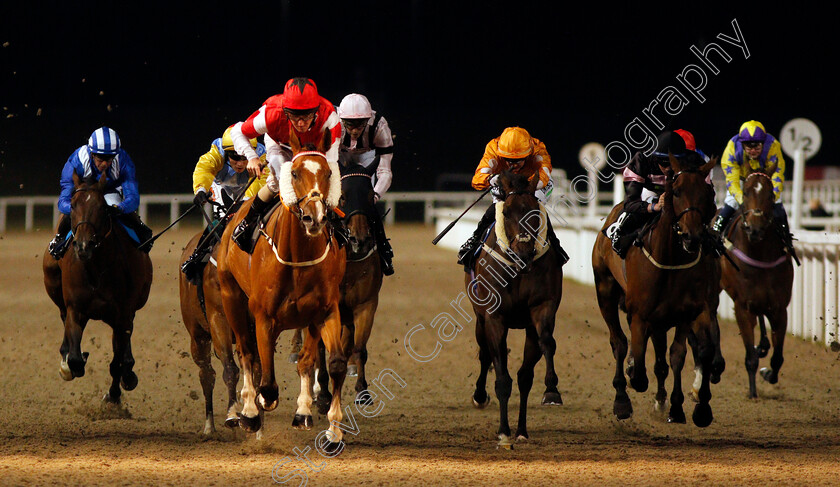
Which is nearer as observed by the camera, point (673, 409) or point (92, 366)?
point (673, 409)

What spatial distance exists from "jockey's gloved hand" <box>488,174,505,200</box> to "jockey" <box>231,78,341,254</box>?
1.31m

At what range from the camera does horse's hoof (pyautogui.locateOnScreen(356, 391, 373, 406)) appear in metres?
7.55

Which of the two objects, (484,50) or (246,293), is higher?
(484,50)

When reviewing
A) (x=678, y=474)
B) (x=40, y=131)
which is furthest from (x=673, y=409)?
(x=40, y=131)

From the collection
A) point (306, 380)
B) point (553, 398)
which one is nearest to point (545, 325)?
point (553, 398)

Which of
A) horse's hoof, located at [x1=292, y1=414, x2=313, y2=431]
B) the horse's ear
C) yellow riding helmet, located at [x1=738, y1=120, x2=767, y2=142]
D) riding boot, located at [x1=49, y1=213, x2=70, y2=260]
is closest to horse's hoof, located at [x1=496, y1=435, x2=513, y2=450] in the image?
horse's hoof, located at [x1=292, y1=414, x2=313, y2=431]

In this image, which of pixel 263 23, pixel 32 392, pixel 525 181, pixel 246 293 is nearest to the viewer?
pixel 246 293

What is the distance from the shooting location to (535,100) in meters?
33.3

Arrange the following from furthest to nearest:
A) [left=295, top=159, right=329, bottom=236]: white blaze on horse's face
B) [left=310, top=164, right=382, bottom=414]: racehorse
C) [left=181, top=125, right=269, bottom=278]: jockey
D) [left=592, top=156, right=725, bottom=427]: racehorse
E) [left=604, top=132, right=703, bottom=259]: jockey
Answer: [left=604, top=132, right=703, bottom=259]: jockey < [left=181, top=125, right=269, bottom=278]: jockey < [left=310, top=164, right=382, bottom=414]: racehorse < [left=592, top=156, right=725, bottom=427]: racehorse < [left=295, top=159, right=329, bottom=236]: white blaze on horse's face

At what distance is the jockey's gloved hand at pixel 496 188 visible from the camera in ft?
21.5

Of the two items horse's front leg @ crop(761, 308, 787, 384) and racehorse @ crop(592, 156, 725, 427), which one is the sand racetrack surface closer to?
horse's front leg @ crop(761, 308, 787, 384)

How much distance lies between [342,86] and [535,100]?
24.1 ft

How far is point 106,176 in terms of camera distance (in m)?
7.58

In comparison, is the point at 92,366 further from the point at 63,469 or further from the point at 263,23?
the point at 263,23
